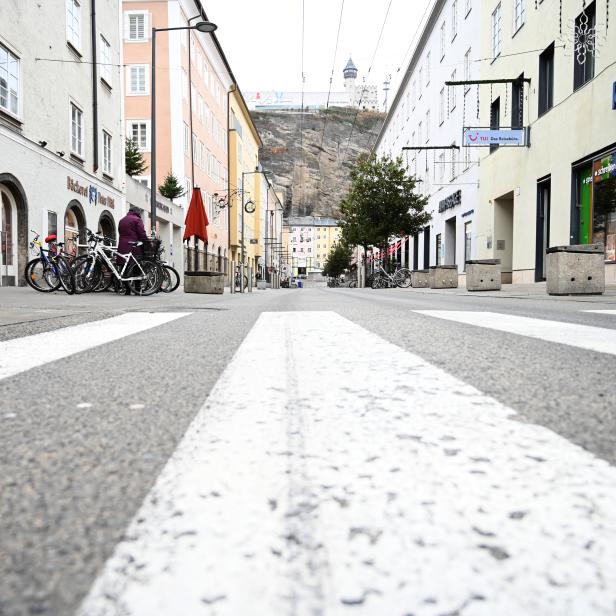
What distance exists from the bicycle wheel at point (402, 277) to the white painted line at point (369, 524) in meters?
27.7

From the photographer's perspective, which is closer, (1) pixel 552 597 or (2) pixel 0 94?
(1) pixel 552 597

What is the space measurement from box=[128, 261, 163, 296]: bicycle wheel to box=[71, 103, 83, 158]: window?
258 inches

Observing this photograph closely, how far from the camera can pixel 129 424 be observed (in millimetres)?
1067

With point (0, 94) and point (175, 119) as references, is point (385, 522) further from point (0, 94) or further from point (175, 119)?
point (175, 119)

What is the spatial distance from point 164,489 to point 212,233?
42165 mm

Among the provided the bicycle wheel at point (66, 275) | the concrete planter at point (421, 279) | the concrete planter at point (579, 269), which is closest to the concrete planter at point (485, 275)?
the concrete planter at point (579, 269)

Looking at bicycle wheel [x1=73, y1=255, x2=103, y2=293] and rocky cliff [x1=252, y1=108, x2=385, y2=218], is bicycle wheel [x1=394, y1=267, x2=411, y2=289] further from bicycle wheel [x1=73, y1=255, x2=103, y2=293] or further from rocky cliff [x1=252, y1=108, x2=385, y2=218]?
rocky cliff [x1=252, y1=108, x2=385, y2=218]

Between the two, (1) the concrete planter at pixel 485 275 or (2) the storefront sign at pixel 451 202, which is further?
(2) the storefront sign at pixel 451 202

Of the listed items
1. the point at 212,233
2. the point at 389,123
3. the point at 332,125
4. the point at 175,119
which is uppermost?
the point at 332,125

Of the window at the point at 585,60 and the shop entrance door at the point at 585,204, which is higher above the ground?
the window at the point at 585,60

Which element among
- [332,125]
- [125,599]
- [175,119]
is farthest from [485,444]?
[332,125]

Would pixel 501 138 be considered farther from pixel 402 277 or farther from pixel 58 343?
pixel 58 343

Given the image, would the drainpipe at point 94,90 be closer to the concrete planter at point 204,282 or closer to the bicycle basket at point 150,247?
the concrete planter at point 204,282

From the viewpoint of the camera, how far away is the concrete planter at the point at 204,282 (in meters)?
17.0
